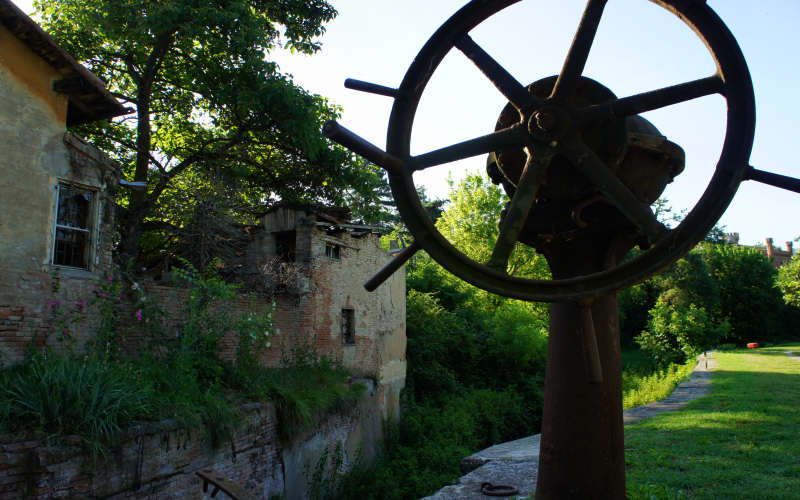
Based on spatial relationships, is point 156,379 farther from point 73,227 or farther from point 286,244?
point 286,244

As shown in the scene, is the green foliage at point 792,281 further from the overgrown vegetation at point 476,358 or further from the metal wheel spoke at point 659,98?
the metal wheel spoke at point 659,98

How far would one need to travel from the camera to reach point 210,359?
368 inches

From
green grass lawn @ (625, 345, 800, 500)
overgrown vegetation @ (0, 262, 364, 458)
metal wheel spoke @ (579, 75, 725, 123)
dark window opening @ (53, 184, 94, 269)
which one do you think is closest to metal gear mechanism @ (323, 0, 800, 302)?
metal wheel spoke @ (579, 75, 725, 123)

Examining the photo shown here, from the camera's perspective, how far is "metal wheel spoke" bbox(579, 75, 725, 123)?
228 centimetres

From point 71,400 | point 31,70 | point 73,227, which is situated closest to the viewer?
point 71,400

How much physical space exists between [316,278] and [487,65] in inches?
446

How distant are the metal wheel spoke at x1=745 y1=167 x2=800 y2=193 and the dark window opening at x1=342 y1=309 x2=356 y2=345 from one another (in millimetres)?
13004

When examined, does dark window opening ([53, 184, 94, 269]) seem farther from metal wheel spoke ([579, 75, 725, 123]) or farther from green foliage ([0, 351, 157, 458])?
metal wheel spoke ([579, 75, 725, 123])

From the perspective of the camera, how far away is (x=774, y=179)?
93.1 inches

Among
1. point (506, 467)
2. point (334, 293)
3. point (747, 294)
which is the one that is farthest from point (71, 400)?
point (747, 294)

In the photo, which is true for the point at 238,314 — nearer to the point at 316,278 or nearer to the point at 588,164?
the point at 316,278

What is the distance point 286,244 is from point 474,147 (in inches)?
494

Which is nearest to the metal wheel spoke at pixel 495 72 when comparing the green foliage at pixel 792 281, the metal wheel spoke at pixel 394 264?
the metal wheel spoke at pixel 394 264

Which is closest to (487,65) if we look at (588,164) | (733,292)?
(588,164)
